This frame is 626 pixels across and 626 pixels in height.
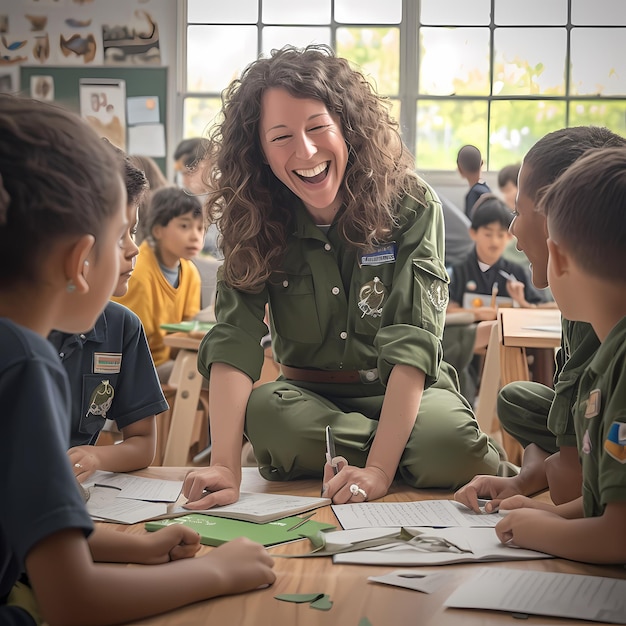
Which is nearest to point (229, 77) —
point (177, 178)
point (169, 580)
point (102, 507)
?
point (177, 178)

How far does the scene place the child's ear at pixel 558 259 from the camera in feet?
3.97

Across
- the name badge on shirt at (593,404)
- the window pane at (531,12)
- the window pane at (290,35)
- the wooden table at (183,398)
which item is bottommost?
the wooden table at (183,398)

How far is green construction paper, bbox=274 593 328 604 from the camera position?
3.67ft

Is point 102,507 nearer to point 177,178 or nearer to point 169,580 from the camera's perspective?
point 169,580

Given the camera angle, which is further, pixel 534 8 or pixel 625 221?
pixel 534 8

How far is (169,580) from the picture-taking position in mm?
1005

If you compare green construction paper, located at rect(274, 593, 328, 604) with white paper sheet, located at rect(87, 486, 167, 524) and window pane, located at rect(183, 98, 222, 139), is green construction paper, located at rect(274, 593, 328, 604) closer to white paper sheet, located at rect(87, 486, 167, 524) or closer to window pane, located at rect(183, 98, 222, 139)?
white paper sheet, located at rect(87, 486, 167, 524)

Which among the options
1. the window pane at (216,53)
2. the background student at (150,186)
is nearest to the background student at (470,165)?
the window pane at (216,53)

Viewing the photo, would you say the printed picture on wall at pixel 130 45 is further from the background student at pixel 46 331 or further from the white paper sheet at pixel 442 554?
the background student at pixel 46 331

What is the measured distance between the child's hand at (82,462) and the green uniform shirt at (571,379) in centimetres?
85

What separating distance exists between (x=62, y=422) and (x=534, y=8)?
19.3ft

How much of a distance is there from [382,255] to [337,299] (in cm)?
14

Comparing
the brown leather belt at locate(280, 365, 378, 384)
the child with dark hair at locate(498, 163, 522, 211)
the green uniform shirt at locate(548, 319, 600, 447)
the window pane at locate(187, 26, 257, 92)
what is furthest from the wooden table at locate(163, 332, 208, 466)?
the window pane at locate(187, 26, 257, 92)

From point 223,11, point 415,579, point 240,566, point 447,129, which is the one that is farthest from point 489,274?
point 240,566
